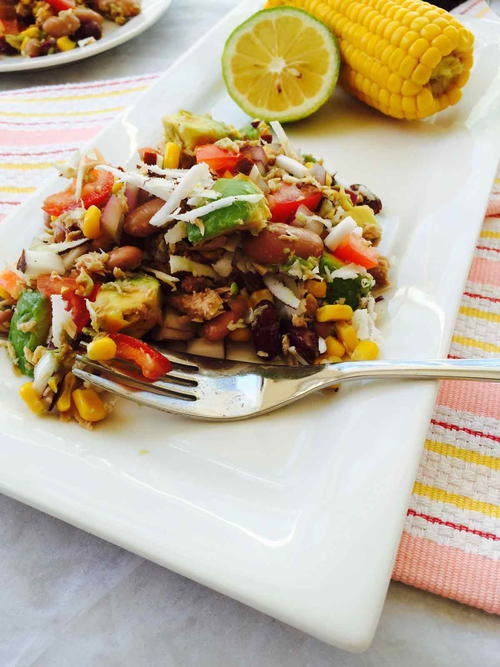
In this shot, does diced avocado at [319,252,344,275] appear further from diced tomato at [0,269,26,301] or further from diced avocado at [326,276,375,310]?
diced tomato at [0,269,26,301]

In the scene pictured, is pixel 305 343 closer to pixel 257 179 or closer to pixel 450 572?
pixel 257 179

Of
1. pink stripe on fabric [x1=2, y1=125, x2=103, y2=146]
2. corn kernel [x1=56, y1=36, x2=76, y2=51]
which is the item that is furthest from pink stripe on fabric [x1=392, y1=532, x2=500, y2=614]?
corn kernel [x1=56, y1=36, x2=76, y2=51]

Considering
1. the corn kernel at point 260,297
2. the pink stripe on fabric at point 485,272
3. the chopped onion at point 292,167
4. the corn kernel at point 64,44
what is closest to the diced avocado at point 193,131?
the chopped onion at point 292,167

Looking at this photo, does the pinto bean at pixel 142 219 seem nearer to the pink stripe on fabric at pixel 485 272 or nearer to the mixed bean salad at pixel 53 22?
the pink stripe on fabric at pixel 485 272

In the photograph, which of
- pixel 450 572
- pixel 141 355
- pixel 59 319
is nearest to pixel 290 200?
pixel 141 355

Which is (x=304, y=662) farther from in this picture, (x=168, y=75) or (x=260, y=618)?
(x=168, y=75)

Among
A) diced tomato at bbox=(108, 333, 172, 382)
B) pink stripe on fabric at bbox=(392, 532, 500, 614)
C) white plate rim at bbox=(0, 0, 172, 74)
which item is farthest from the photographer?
white plate rim at bbox=(0, 0, 172, 74)
